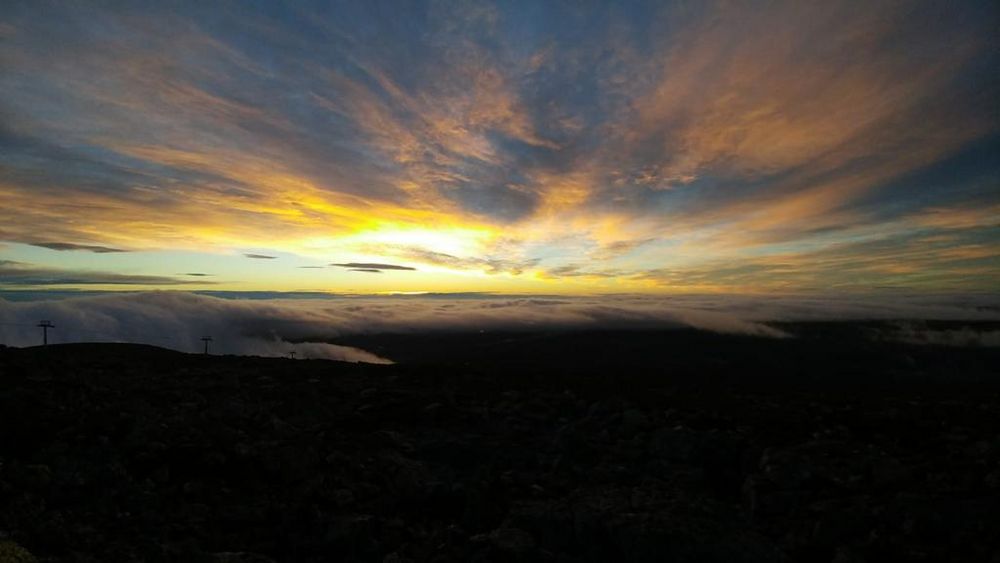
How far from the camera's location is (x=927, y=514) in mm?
9031

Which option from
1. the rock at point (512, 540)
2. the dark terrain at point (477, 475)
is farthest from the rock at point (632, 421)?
the rock at point (512, 540)

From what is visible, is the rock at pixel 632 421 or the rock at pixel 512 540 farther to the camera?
the rock at pixel 632 421

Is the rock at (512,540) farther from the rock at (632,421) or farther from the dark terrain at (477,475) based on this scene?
the rock at (632,421)

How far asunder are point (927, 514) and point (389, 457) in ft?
38.4

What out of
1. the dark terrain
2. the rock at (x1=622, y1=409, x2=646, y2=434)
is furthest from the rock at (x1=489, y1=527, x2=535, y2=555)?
the rock at (x1=622, y1=409, x2=646, y2=434)

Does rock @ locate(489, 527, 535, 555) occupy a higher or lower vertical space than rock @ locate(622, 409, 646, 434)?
lower

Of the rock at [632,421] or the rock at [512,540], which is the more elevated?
the rock at [632,421]

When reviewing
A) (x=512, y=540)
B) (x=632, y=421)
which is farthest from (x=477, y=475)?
(x=632, y=421)

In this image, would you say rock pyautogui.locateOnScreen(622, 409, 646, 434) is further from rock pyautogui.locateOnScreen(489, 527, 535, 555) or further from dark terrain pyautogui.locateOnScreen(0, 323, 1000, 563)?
rock pyautogui.locateOnScreen(489, 527, 535, 555)

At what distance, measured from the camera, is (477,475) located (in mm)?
12305

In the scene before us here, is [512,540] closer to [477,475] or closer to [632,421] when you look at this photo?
[477,475]

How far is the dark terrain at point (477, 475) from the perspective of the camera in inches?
344

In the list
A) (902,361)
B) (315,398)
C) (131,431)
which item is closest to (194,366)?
(315,398)

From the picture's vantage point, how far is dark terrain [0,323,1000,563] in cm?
873
